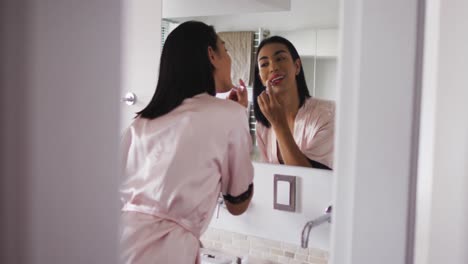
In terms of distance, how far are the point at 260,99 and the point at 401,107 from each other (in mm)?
946

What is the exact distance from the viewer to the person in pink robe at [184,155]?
136cm

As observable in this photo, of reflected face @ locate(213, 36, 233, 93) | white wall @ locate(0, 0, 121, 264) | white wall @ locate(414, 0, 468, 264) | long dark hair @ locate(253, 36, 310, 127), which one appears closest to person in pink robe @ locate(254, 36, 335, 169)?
long dark hair @ locate(253, 36, 310, 127)

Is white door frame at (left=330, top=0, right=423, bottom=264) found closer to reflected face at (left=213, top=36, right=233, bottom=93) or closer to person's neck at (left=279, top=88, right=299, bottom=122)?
person's neck at (left=279, top=88, right=299, bottom=122)

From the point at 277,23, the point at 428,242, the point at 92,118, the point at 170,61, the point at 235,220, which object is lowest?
the point at 235,220

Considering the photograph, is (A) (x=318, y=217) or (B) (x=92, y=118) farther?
(A) (x=318, y=217)

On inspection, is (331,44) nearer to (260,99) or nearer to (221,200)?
(260,99)

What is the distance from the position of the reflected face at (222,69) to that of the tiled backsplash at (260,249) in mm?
520

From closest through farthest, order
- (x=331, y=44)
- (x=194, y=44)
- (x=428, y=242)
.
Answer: (x=428, y=242) → (x=331, y=44) → (x=194, y=44)

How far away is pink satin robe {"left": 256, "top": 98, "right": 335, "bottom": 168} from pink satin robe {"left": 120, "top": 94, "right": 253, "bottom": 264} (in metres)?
0.21

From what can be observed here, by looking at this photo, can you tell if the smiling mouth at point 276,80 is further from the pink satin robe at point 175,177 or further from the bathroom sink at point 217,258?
the bathroom sink at point 217,258

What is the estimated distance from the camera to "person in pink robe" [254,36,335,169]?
1.44 metres

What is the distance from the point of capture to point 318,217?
1446 mm

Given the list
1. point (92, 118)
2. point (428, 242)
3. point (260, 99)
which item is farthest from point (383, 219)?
point (260, 99)

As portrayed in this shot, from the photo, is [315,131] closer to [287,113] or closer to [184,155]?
[287,113]
